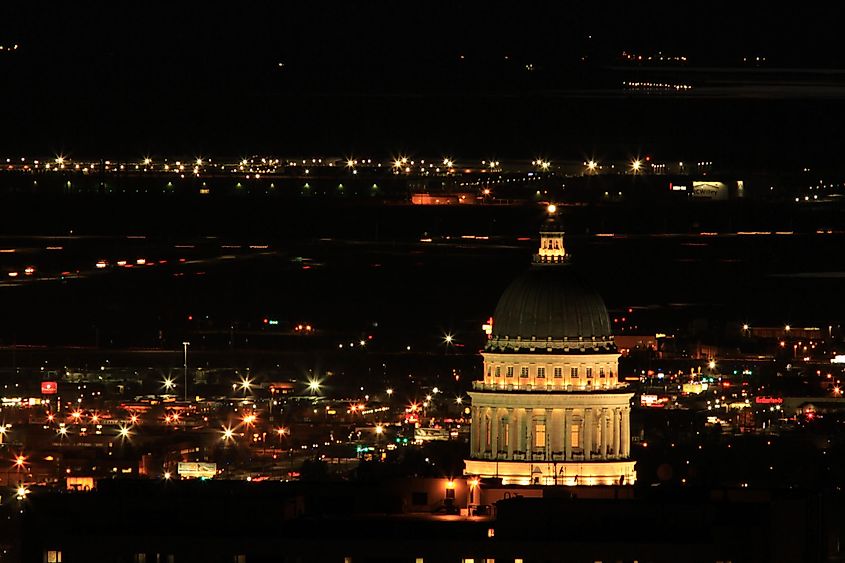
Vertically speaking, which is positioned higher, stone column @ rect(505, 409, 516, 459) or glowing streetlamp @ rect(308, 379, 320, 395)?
glowing streetlamp @ rect(308, 379, 320, 395)

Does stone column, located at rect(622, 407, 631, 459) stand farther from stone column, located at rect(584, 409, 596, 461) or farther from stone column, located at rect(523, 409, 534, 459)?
stone column, located at rect(523, 409, 534, 459)

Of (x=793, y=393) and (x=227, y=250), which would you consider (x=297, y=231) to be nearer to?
(x=227, y=250)

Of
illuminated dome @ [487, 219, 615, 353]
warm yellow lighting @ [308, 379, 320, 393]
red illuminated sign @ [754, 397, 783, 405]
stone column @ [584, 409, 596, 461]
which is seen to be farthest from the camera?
red illuminated sign @ [754, 397, 783, 405]

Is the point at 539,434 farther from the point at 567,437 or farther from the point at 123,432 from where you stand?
the point at 123,432

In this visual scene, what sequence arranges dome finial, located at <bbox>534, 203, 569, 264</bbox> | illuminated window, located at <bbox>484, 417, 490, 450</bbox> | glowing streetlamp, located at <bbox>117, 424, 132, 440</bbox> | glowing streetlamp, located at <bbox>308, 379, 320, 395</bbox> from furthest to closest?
glowing streetlamp, located at <bbox>308, 379, 320, 395</bbox> → glowing streetlamp, located at <bbox>117, 424, 132, 440</bbox> → dome finial, located at <bbox>534, 203, 569, 264</bbox> → illuminated window, located at <bbox>484, 417, 490, 450</bbox>

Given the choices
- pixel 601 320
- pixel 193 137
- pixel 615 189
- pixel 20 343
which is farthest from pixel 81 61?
pixel 601 320

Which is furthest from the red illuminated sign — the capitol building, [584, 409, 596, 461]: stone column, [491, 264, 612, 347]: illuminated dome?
[584, 409, 596, 461]: stone column

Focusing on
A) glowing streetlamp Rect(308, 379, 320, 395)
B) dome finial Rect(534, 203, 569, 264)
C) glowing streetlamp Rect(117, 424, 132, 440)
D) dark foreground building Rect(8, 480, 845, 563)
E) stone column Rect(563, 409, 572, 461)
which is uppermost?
glowing streetlamp Rect(308, 379, 320, 395)

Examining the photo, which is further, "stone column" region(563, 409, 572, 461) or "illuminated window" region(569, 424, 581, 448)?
"illuminated window" region(569, 424, 581, 448)
